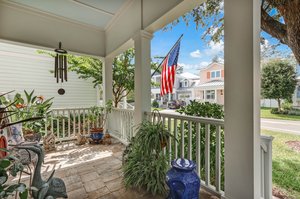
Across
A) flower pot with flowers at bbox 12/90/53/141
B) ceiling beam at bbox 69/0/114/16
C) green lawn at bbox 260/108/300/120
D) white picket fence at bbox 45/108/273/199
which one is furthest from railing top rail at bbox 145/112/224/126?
ceiling beam at bbox 69/0/114/16

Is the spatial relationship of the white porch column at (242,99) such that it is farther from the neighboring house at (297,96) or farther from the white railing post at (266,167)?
the neighboring house at (297,96)

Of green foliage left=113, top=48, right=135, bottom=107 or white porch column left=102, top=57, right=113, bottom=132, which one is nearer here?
white porch column left=102, top=57, right=113, bottom=132

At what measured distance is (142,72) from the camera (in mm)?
2701

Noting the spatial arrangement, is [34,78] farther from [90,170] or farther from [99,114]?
[90,170]

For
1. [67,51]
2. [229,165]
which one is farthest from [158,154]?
[67,51]

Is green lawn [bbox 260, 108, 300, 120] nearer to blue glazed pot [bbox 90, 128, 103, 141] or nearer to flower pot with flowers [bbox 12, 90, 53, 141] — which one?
blue glazed pot [bbox 90, 128, 103, 141]

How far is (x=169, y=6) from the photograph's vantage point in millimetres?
2092

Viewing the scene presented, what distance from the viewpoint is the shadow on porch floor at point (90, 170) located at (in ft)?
6.05

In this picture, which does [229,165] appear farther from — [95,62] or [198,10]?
[95,62]

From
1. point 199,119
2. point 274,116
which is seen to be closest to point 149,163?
point 199,119

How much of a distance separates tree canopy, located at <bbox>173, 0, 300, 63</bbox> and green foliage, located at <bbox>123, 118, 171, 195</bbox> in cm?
175

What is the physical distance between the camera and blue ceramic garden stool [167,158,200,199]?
4.78 ft

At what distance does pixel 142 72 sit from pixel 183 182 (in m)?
1.83

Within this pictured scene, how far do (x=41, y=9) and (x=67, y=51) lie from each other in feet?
3.10
